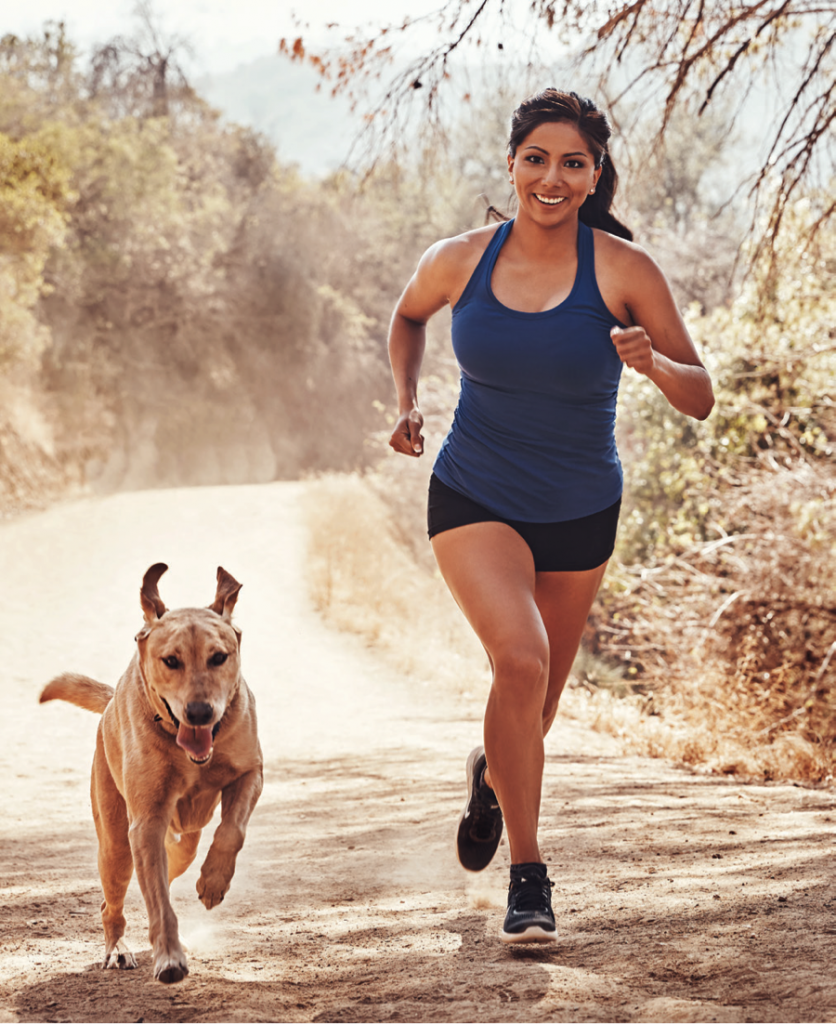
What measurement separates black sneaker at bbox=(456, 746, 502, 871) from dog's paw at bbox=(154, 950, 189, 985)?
118 centimetres

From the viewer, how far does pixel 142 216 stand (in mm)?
24797

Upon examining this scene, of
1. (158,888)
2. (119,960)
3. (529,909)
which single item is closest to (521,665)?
(529,909)

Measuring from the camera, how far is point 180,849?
3211 millimetres

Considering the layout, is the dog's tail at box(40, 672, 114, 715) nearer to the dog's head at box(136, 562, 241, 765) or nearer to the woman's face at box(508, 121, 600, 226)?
the dog's head at box(136, 562, 241, 765)

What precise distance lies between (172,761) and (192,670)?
0.27 m

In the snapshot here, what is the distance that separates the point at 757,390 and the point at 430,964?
7.30 m

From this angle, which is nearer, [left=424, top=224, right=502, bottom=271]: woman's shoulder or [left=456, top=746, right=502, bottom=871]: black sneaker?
[left=424, top=224, right=502, bottom=271]: woman's shoulder

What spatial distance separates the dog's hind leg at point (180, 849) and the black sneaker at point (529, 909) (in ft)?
3.24

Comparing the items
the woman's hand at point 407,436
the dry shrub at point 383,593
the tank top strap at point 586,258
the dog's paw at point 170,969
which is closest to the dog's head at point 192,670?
the dog's paw at point 170,969

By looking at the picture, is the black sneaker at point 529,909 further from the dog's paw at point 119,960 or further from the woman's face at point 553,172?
the woman's face at point 553,172

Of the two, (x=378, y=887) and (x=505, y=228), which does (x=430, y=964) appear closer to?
(x=378, y=887)

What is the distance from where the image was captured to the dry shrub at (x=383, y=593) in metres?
11.4

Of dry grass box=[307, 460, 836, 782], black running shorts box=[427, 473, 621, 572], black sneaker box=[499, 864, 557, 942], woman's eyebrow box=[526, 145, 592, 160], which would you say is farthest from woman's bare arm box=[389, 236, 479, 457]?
dry grass box=[307, 460, 836, 782]

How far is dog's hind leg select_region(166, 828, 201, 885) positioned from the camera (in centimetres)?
318
